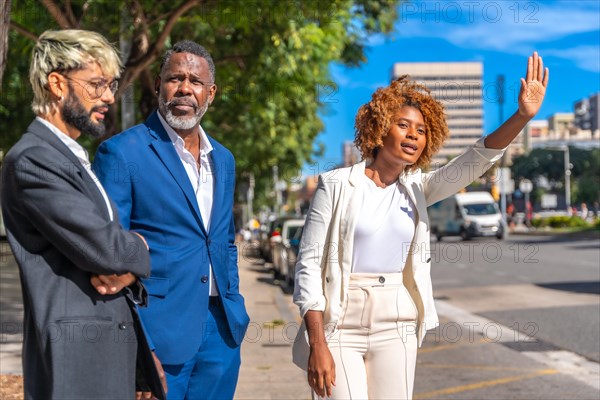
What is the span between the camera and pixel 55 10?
1218 cm

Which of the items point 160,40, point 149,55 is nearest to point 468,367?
point 149,55

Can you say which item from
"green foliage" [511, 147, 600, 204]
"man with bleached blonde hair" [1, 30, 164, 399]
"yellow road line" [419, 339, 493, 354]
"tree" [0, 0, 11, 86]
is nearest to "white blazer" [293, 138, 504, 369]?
"man with bleached blonde hair" [1, 30, 164, 399]

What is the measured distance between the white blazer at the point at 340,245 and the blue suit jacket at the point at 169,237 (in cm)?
30

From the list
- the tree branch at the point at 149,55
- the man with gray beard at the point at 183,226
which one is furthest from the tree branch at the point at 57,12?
the man with gray beard at the point at 183,226

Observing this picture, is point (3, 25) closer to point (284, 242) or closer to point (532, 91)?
point (532, 91)

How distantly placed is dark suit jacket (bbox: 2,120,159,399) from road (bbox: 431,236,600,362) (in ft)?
24.3

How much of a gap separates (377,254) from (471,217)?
41.7m

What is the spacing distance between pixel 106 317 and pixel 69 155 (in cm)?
47

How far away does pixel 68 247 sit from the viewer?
2557mm

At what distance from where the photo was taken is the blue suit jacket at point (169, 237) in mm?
3459

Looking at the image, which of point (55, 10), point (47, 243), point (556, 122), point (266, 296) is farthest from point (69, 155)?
point (556, 122)

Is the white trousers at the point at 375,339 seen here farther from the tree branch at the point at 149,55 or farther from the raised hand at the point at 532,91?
the tree branch at the point at 149,55

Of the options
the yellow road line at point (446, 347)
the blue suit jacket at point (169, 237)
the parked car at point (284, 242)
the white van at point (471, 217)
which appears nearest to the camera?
the blue suit jacket at point (169, 237)

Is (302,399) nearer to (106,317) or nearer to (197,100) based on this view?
(197,100)
